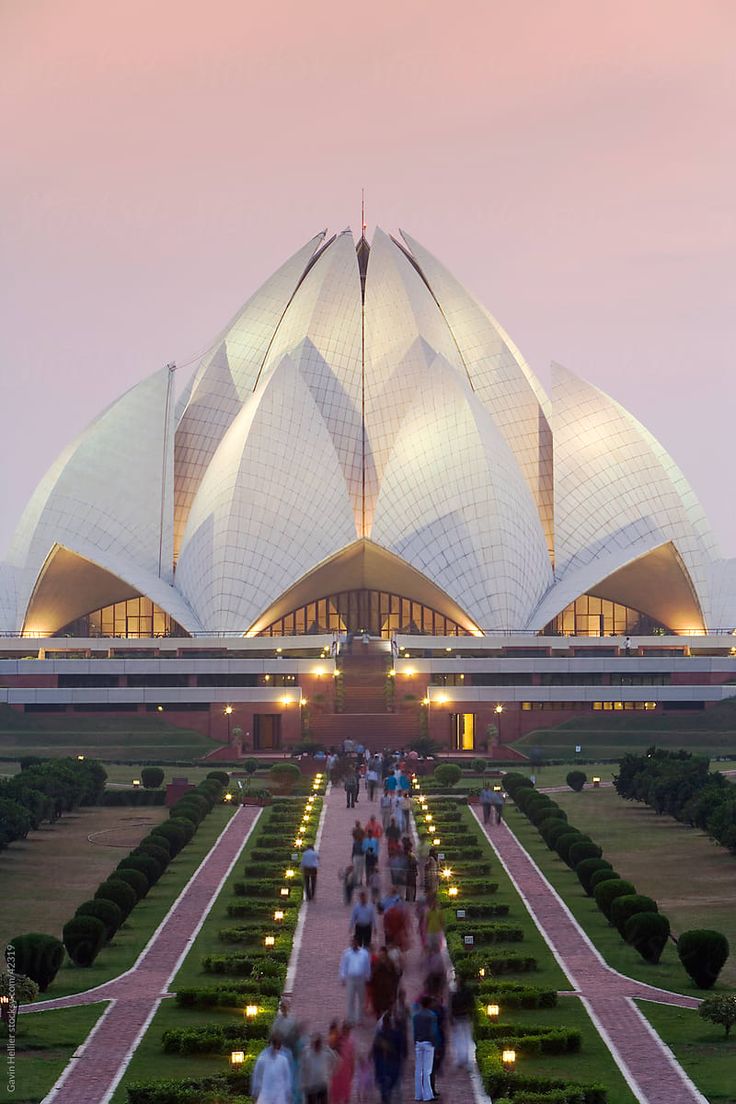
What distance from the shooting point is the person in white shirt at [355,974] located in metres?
15.9

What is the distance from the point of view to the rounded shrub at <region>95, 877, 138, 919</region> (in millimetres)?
22375

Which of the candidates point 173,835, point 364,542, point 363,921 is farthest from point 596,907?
point 364,542

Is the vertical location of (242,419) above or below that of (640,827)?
above

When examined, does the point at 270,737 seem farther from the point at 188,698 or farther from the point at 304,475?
the point at 304,475

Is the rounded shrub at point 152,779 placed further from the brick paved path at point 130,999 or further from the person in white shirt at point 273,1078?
the person in white shirt at point 273,1078

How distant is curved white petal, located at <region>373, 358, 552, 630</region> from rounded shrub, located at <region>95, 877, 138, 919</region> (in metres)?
40.9

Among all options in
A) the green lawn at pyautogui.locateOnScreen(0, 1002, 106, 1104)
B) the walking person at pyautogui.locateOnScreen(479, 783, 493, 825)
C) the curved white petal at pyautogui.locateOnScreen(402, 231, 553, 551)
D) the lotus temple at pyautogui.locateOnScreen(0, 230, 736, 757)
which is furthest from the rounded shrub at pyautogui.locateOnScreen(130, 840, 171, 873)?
the curved white petal at pyautogui.locateOnScreen(402, 231, 553, 551)

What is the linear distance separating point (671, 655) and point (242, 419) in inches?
769

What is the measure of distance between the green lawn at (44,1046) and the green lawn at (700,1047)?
5631mm

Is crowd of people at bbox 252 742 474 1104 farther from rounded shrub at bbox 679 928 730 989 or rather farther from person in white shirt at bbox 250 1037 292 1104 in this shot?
rounded shrub at bbox 679 928 730 989

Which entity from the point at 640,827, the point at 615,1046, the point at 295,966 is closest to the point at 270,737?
the point at 640,827

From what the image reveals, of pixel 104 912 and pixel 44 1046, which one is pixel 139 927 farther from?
pixel 44 1046

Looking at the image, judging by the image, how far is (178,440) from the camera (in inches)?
2835

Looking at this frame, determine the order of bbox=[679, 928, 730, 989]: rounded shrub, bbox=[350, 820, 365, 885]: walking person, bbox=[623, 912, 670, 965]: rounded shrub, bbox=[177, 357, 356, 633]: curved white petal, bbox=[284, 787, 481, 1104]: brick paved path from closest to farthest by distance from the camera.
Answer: bbox=[284, 787, 481, 1104]: brick paved path, bbox=[679, 928, 730, 989]: rounded shrub, bbox=[623, 912, 670, 965]: rounded shrub, bbox=[350, 820, 365, 885]: walking person, bbox=[177, 357, 356, 633]: curved white petal
